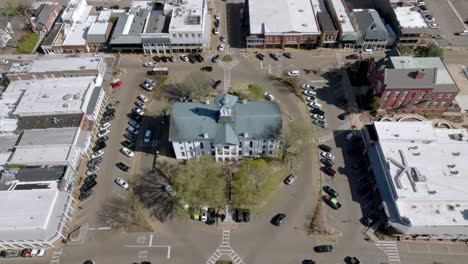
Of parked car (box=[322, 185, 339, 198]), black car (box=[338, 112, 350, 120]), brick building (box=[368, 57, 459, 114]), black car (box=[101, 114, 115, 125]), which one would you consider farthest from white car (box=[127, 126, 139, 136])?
brick building (box=[368, 57, 459, 114])

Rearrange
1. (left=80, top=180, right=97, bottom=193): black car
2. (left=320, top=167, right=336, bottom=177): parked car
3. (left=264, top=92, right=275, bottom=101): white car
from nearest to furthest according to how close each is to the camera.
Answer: (left=80, top=180, right=97, bottom=193): black car
(left=320, top=167, right=336, bottom=177): parked car
(left=264, top=92, right=275, bottom=101): white car

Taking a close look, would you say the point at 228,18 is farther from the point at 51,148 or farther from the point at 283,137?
the point at 51,148

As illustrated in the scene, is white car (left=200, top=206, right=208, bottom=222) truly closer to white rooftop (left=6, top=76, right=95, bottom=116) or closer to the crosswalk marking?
the crosswalk marking

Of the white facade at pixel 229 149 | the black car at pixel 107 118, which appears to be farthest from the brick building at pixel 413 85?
the black car at pixel 107 118

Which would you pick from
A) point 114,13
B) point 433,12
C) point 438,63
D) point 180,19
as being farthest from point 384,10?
point 114,13

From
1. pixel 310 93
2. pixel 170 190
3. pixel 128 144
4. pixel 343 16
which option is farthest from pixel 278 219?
pixel 343 16

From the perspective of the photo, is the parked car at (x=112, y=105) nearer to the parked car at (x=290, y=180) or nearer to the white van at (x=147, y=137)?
the white van at (x=147, y=137)
